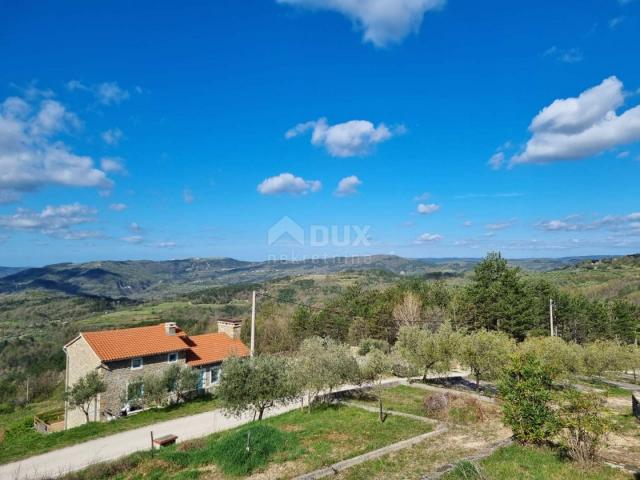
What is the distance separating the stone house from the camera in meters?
27.0

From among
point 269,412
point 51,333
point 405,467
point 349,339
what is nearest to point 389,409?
point 269,412

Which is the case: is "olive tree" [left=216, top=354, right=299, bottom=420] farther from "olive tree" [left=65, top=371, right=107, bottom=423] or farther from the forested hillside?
the forested hillside

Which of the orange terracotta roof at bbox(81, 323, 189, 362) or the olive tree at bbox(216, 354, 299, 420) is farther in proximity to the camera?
the orange terracotta roof at bbox(81, 323, 189, 362)

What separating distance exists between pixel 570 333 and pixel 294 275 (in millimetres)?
107304

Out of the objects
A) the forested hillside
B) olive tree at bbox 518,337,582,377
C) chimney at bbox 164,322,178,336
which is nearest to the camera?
olive tree at bbox 518,337,582,377

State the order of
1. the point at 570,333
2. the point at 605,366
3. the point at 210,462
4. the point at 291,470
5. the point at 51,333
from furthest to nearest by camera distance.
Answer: the point at 51,333 → the point at 570,333 → the point at 605,366 → the point at 210,462 → the point at 291,470

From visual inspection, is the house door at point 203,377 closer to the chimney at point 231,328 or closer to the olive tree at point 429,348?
the chimney at point 231,328

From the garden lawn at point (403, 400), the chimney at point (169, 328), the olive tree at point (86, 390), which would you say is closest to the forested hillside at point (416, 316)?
the chimney at point (169, 328)

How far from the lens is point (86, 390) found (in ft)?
80.0

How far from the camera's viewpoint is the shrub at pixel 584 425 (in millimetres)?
11508

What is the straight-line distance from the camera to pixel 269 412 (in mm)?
22828

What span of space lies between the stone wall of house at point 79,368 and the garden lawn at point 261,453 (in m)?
14.7

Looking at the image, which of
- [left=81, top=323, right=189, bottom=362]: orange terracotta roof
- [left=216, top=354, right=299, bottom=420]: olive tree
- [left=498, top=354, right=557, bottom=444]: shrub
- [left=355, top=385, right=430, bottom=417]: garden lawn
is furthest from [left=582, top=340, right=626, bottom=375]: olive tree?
[left=81, top=323, right=189, bottom=362]: orange terracotta roof

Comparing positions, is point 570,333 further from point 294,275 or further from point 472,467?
point 294,275
